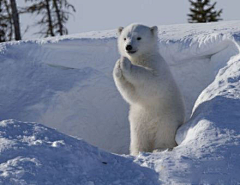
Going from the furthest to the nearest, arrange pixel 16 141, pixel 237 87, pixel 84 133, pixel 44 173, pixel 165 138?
pixel 84 133
pixel 165 138
pixel 237 87
pixel 16 141
pixel 44 173

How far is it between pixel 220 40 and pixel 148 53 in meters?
1.48

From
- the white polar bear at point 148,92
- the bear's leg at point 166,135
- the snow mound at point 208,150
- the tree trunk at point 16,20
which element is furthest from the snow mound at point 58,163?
the tree trunk at point 16,20

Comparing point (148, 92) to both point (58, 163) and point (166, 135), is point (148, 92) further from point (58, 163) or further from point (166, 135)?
point (58, 163)

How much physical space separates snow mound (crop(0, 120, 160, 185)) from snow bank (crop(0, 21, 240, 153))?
9.50 feet

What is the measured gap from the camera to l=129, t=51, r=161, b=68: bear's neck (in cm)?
558

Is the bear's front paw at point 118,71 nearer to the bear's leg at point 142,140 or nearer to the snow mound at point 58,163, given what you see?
the bear's leg at point 142,140

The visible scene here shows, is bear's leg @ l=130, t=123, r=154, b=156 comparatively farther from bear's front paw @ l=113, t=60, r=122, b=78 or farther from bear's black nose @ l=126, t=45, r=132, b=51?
bear's black nose @ l=126, t=45, r=132, b=51

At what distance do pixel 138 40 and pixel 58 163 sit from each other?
2.29 metres

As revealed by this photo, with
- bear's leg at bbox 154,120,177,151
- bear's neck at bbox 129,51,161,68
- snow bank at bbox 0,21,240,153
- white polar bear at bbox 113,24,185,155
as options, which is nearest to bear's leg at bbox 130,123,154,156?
white polar bear at bbox 113,24,185,155

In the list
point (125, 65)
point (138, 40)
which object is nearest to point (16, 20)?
point (138, 40)

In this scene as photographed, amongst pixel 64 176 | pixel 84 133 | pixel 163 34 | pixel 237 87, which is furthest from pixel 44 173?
pixel 163 34

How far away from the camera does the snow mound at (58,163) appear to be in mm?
3637

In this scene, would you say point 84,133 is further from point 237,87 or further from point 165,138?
point 237,87

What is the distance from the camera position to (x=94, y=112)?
7512 millimetres
